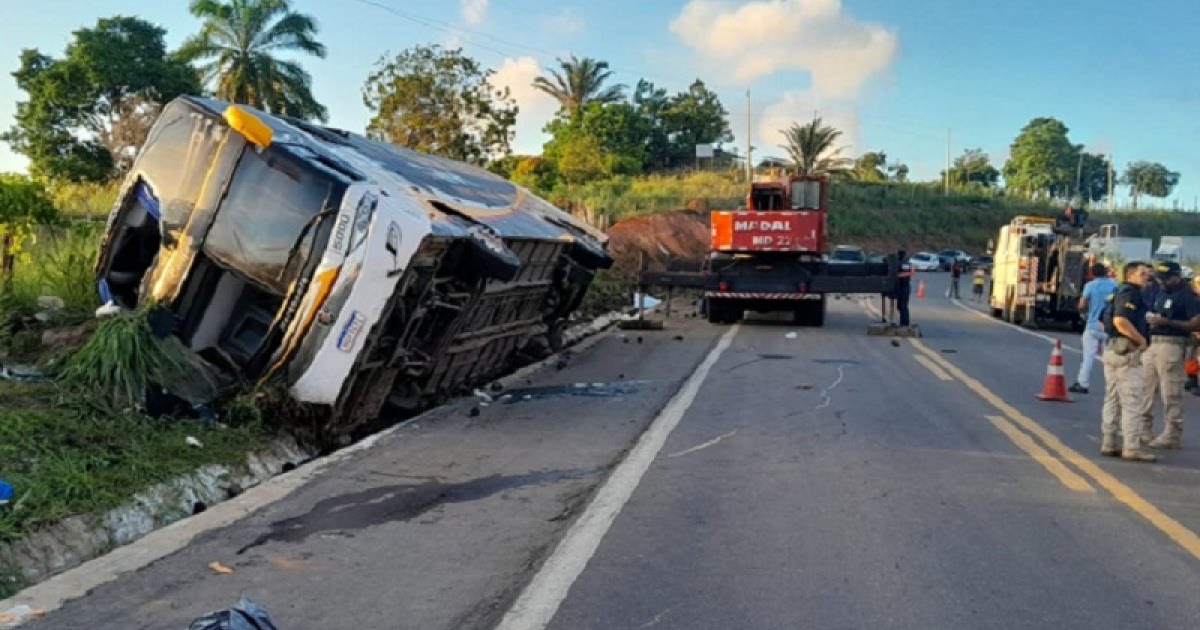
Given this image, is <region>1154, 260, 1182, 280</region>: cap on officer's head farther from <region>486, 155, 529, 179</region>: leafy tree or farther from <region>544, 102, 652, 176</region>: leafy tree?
<region>544, 102, 652, 176</region>: leafy tree

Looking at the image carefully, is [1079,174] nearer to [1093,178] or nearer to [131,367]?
[1093,178]

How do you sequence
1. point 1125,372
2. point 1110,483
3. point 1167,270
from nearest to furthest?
point 1110,483 → point 1125,372 → point 1167,270

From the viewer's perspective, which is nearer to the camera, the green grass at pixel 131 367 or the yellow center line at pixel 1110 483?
the yellow center line at pixel 1110 483

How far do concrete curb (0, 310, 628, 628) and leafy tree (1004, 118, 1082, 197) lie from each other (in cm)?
11298

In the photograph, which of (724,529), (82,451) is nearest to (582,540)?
(724,529)

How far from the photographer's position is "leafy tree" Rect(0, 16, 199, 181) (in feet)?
132

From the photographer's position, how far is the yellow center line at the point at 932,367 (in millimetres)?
14039

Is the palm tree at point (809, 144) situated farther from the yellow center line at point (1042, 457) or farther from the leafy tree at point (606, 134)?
the yellow center line at point (1042, 457)

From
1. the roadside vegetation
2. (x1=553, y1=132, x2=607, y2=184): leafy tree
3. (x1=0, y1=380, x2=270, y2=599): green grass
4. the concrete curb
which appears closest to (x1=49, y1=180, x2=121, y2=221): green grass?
the roadside vegetation

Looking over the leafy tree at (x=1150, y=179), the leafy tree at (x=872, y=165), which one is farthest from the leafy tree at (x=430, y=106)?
the leafy tree at (x=1150, y=179)

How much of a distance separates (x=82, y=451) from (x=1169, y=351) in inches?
334

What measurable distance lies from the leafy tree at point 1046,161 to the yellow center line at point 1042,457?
4266 inches

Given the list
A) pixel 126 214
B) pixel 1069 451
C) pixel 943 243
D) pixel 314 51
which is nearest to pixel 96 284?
pixel 126 214

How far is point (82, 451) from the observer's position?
22.2 feet
